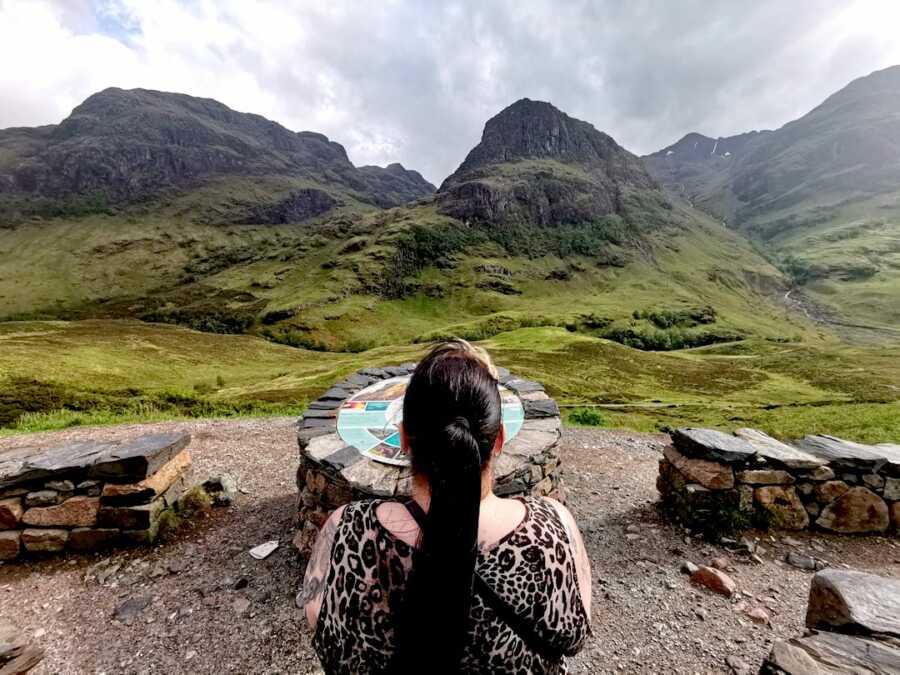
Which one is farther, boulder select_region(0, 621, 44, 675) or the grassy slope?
the grassy slope

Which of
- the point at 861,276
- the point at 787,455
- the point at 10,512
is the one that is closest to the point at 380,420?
the point at 10,512

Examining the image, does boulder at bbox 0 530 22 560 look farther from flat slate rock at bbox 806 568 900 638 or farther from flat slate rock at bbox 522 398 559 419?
flat slate rock at bbox 806 568 900 638

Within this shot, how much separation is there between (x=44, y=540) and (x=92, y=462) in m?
1.43

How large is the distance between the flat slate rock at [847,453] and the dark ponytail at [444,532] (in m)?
8.53

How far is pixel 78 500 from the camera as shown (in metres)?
6.62

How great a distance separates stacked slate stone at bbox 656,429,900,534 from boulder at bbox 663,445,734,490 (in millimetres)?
15

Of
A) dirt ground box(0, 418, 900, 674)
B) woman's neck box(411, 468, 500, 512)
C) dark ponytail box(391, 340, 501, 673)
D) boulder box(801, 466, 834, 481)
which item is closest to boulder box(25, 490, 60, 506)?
dirt ground box(0, 418, 900, 674)

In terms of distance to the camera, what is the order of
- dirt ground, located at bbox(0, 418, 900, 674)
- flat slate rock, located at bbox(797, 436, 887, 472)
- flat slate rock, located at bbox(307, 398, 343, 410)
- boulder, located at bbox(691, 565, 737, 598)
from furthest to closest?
flat slate rock, located at bbox(307, 398, 343, 410) → flat slate rock, located at bbox(797, 436, 887, 472) → boulder, located at bbox(691, 565, 737, 598) → dirt ground, located at bbox(0, 418, 900, 674)

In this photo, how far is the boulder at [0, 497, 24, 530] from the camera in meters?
6.47

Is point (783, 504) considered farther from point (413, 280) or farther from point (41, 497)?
point (413, 280)

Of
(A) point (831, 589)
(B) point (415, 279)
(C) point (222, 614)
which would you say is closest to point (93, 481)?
(C) point (222, 614)

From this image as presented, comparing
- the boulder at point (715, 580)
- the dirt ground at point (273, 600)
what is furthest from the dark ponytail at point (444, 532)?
the boulder at point (715, 580)

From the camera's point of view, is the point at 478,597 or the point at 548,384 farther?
the point at 548,384

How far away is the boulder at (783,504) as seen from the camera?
735 cm
